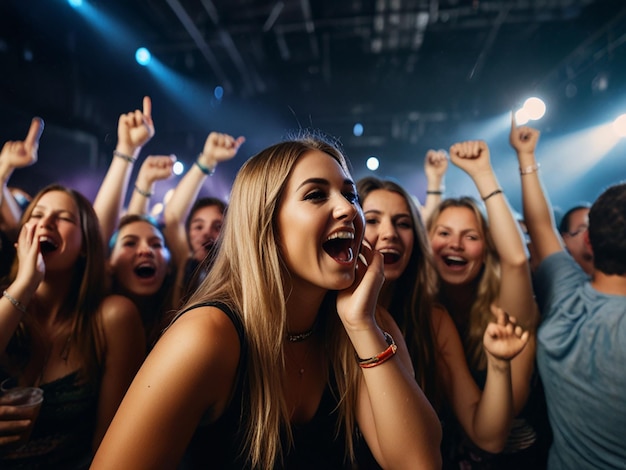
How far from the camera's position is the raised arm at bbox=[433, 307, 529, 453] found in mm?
1439

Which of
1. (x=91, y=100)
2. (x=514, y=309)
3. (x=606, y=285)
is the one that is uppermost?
(x=91, y=100)

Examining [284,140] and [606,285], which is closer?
[284,140]

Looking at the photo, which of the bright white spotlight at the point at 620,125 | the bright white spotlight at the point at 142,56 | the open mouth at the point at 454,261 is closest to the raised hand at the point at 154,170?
the open mouth at the point at 454,261

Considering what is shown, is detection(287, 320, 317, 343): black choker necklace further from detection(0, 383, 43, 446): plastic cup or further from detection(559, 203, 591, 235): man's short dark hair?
detection(559, 203, 591, 235): man's short dark hair

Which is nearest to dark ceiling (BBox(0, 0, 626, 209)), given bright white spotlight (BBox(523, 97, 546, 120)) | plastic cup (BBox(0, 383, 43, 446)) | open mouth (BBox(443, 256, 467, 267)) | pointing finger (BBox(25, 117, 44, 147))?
bright white spotlight (BBox(523, 97, 546, 120))

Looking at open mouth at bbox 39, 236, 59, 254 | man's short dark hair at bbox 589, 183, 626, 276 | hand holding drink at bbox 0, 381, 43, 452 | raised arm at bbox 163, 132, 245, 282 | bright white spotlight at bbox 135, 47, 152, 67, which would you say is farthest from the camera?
bright white spotlight at bbox 135, 47, 152, 67

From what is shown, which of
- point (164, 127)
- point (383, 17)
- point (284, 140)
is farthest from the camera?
point (164, 127)

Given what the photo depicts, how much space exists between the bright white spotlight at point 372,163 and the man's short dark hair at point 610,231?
303 inches

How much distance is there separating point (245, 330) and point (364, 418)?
62 cm

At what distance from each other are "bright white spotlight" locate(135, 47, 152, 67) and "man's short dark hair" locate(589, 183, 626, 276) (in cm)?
631

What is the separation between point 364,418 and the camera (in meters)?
1.30

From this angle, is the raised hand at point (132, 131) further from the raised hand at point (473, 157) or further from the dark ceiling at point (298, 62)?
the raised hand at point (473, 157)

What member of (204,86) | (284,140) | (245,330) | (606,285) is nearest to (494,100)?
(204,86)

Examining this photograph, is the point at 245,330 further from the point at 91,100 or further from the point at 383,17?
the point at 91,100
